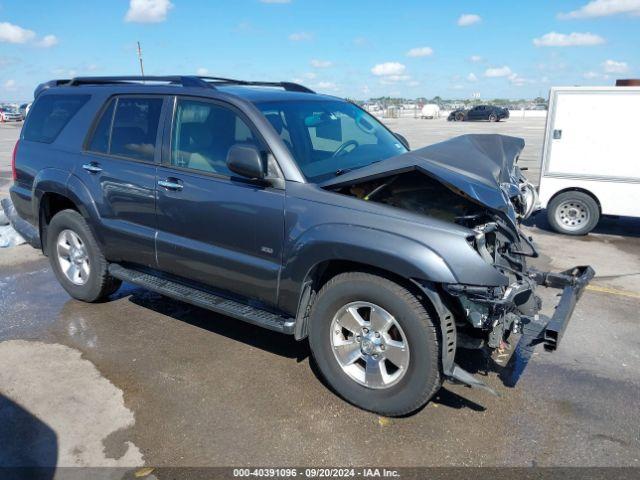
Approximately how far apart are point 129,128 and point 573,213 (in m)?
6.81

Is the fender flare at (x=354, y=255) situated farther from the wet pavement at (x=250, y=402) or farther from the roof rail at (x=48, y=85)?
the roof rail at (x=48, y=85)

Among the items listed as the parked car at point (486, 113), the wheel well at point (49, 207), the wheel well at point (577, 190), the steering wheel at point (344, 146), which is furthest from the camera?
the parked car at point (486, 113)

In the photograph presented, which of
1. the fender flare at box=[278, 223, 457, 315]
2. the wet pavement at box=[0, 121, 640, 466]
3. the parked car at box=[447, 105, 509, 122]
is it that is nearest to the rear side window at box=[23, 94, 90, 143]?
the wet pavement at box=[0, 121, 640, 466]

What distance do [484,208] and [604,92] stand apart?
18.2ft

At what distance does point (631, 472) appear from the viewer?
115 inches

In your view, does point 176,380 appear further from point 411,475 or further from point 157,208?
point 411,475

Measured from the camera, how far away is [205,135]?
4.07m

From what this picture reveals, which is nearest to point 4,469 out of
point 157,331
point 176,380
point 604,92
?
point 176,380

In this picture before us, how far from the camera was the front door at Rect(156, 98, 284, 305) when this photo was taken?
3688mm

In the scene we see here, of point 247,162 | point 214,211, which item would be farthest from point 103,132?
point 247,162

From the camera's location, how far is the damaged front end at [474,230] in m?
3.13

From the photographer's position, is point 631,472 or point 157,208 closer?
point 631,472

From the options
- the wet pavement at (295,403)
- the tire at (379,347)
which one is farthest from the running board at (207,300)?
the wet pavement at (295,403)

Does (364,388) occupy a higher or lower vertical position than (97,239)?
lower
